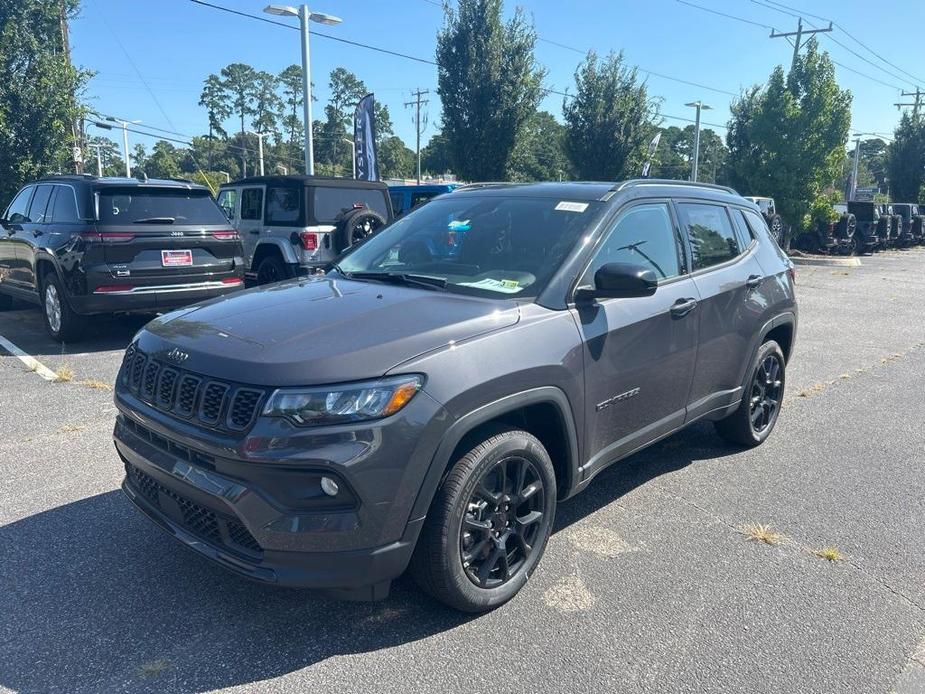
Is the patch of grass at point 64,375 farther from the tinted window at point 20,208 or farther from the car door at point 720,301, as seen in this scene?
the car door at point 720,301

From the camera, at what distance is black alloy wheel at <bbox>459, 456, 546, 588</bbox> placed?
9.41ft

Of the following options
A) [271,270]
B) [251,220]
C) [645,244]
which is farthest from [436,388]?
[251,220]

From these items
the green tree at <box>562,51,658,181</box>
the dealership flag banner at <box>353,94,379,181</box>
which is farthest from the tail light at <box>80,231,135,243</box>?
the green tree at <box>562,51,658,181</box>

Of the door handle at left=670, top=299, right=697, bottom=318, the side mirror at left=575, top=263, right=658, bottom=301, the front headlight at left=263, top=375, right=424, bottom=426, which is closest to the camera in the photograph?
the front headlight at left=263, top=375, right=424, bottom=426

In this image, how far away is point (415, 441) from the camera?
252 centimetres

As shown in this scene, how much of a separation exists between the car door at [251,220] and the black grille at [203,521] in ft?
25.8

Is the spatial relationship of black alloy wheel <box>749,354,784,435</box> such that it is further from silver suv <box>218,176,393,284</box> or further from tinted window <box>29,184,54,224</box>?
tinted window <box>29,184,54,224</box>

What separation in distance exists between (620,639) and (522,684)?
1.64 ft

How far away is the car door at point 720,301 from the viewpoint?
13.7 feet

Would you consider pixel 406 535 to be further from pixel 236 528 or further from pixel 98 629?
pixel 98 629

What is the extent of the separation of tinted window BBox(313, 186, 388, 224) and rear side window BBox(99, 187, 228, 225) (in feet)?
6.30

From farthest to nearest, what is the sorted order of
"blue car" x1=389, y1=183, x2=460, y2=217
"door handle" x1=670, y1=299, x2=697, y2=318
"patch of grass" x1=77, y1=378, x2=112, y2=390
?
"blue car" x1=389, y1=183, x2=460, y2=217
"patch of grass" x1=77, y1=378, x2=112, y2=390
"door handle" x1=670, y1=299, x2=697, y2=318

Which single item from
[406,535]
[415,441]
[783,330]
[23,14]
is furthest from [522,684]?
[23,14]

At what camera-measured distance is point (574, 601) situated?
10.1ft
